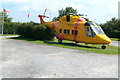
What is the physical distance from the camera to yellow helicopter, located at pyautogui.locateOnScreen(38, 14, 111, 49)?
52.6 ft

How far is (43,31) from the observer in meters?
22.6

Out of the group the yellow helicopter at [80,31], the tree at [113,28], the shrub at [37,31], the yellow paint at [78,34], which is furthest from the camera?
the tree at [113,28]

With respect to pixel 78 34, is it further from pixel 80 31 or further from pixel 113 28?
pixel 113 28

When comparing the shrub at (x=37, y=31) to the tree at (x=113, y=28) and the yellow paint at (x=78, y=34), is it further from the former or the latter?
the tree at (x=113, y=28)

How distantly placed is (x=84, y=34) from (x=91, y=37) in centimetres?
104

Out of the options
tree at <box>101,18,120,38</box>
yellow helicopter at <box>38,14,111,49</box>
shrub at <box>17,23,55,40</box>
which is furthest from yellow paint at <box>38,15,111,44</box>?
tree at <box>101,18,120,38</box>

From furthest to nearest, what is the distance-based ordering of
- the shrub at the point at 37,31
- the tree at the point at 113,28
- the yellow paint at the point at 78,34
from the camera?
the tree at the point at 113,28, the shrub at the point at 37,31, the yellow paint at the point at 78,34

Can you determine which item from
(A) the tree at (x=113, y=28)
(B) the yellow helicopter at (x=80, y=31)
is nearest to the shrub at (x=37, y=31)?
(B) the yellow helicopter at (x=80, y=31)

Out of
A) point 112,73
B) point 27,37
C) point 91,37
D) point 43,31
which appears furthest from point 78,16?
point 112,73

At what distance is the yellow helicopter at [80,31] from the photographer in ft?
52.6

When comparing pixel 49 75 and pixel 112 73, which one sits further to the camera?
pixel 112 73

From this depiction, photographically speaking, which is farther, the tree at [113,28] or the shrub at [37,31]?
the tree at [113,28]

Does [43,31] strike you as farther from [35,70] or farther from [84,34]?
[35,70]

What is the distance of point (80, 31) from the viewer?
57.2 ft
